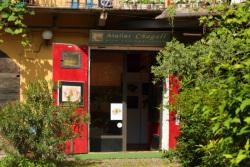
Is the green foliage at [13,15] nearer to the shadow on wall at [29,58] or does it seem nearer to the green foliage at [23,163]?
the shadow on wall at [29,58]

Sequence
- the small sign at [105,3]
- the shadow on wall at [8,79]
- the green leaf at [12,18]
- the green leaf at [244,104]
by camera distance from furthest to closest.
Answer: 1. the shadow on wall at [8,79]
2. the small sign at [105,3]
3. the green leaf at [12,18]
4. the green leaf at [244,104]

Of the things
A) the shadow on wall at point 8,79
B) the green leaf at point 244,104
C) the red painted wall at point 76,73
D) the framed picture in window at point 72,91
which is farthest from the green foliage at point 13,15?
the green leaf at point 244,104

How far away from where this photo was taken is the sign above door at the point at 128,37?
41.0ft

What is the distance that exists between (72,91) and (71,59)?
797mm

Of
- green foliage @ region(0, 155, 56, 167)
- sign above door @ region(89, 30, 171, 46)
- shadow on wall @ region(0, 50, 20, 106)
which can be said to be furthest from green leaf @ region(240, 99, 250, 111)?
shadow on wall @ region(0, 50, 20, 106)

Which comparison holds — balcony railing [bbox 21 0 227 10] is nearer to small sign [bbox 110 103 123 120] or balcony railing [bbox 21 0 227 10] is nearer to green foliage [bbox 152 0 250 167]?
small sign [bbox 110 103 123 120]

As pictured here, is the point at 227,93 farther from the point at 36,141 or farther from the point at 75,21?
the point at 75,21

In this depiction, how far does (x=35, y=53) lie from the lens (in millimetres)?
12695

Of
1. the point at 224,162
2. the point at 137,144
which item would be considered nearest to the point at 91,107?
the point at 137,144

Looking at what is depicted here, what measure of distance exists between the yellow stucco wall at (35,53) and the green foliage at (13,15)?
372 mm

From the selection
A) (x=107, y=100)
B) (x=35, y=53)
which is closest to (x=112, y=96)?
(x=107, y=100)

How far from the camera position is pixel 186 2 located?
12586 millimetres

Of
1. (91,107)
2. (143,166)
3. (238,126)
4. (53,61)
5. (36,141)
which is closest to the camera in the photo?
(238,126)

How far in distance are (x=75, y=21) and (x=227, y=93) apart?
9130mm
